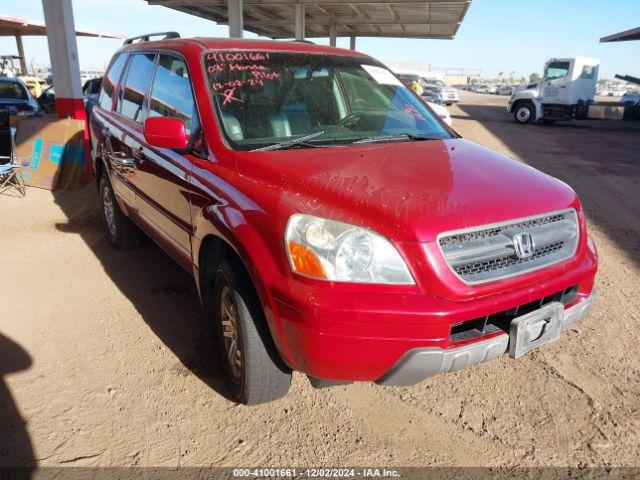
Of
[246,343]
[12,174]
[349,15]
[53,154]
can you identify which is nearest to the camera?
[246,343]

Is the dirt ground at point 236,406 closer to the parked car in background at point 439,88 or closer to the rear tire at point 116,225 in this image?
the rear tire at point 116,225

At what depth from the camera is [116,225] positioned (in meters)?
4.92

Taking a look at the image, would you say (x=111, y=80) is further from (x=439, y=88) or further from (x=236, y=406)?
(x=439, y=88)

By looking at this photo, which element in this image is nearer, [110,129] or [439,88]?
[110,129]

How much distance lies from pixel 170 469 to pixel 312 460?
64cm

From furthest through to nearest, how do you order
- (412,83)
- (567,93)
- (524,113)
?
(524,113) → (567,93) → (412,83)

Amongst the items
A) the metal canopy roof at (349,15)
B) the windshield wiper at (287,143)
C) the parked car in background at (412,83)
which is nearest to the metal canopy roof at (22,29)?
the metal canopy roof at (349,15)

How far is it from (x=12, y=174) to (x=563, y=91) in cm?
1946

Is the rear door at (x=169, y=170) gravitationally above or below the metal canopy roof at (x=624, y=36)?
below

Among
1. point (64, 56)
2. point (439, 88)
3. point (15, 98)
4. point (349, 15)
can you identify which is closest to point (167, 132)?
point (64, 56)

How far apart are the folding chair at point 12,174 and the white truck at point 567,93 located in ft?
62.9

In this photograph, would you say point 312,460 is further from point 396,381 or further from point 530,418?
point 530,418

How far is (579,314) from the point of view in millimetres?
2510

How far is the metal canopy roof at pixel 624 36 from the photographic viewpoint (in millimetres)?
26078
